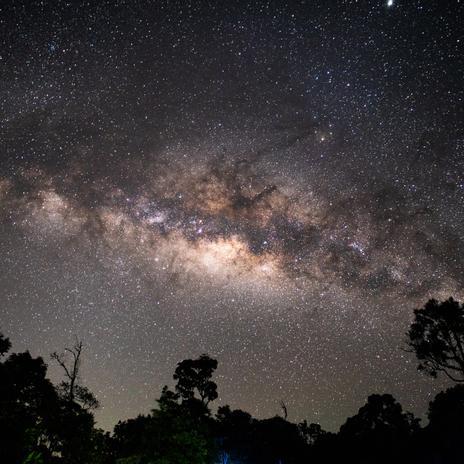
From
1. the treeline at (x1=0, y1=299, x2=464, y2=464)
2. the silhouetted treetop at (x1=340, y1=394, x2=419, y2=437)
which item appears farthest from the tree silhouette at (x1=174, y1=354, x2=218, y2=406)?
the silhouetted treetop at (x1=340, y1=394, x2=419, y2=437)

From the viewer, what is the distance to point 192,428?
66.7 ft

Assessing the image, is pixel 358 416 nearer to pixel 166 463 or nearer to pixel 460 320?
pixel 460 320

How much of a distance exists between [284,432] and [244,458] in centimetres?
1074

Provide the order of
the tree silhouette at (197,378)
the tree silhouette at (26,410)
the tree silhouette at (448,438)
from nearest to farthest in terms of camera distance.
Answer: the tree silhouette at (26,410) < the tree silhouette at (448,438) < the tree silhouette at (197,378)

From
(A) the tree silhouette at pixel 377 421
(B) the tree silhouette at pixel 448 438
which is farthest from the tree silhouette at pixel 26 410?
(A) the tree silhouette at pixel 377 421

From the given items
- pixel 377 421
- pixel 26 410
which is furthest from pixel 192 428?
pixel 377 421

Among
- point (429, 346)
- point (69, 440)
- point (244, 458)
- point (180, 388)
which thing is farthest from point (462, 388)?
point (69, 440)

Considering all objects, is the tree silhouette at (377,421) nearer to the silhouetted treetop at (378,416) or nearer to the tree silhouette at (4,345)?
the silhouetted treetop at (378,416)

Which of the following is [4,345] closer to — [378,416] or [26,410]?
[26,410]

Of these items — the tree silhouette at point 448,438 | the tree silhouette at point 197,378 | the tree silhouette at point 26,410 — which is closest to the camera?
the tree silhouette at point 26,410

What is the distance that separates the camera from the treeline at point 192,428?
19.4m

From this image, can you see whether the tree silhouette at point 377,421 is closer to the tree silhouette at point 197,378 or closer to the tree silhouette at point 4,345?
the tree silhouette at point 197,378

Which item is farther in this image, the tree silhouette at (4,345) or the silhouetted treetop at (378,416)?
the silhouetted treetop at (378,416)

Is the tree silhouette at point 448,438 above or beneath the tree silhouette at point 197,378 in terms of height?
beneath
